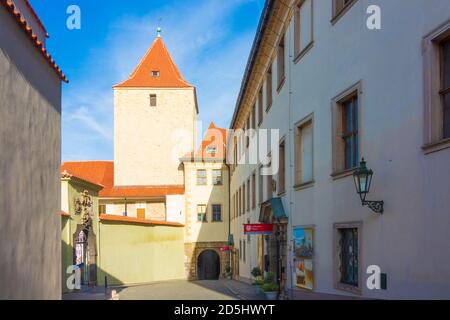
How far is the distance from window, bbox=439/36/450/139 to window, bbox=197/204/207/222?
130ft

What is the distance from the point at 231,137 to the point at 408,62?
32.3 meters

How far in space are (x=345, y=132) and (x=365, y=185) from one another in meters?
2.44

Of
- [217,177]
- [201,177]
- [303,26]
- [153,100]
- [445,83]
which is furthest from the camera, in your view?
[153,100]

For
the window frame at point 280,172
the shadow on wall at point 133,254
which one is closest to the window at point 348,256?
the window frame at point 280,172

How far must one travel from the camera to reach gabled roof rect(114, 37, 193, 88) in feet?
175

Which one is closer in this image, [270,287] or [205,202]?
[270,287]

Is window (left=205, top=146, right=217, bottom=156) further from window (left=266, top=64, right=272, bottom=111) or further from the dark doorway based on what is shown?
window (left=266, top=64, right=272, bottom=111)

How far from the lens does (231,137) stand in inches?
1608

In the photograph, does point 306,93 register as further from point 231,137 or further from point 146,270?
point 231,137

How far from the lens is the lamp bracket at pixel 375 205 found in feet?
31.0

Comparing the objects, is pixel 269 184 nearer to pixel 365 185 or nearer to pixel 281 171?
pixel 281 171

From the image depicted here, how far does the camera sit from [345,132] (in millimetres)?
11805

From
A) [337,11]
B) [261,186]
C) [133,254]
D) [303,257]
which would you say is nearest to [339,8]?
[337,11]

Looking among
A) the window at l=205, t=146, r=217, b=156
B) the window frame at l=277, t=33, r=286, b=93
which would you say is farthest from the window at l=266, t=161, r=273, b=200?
the window at l=205, t=146, r=217, b=156
